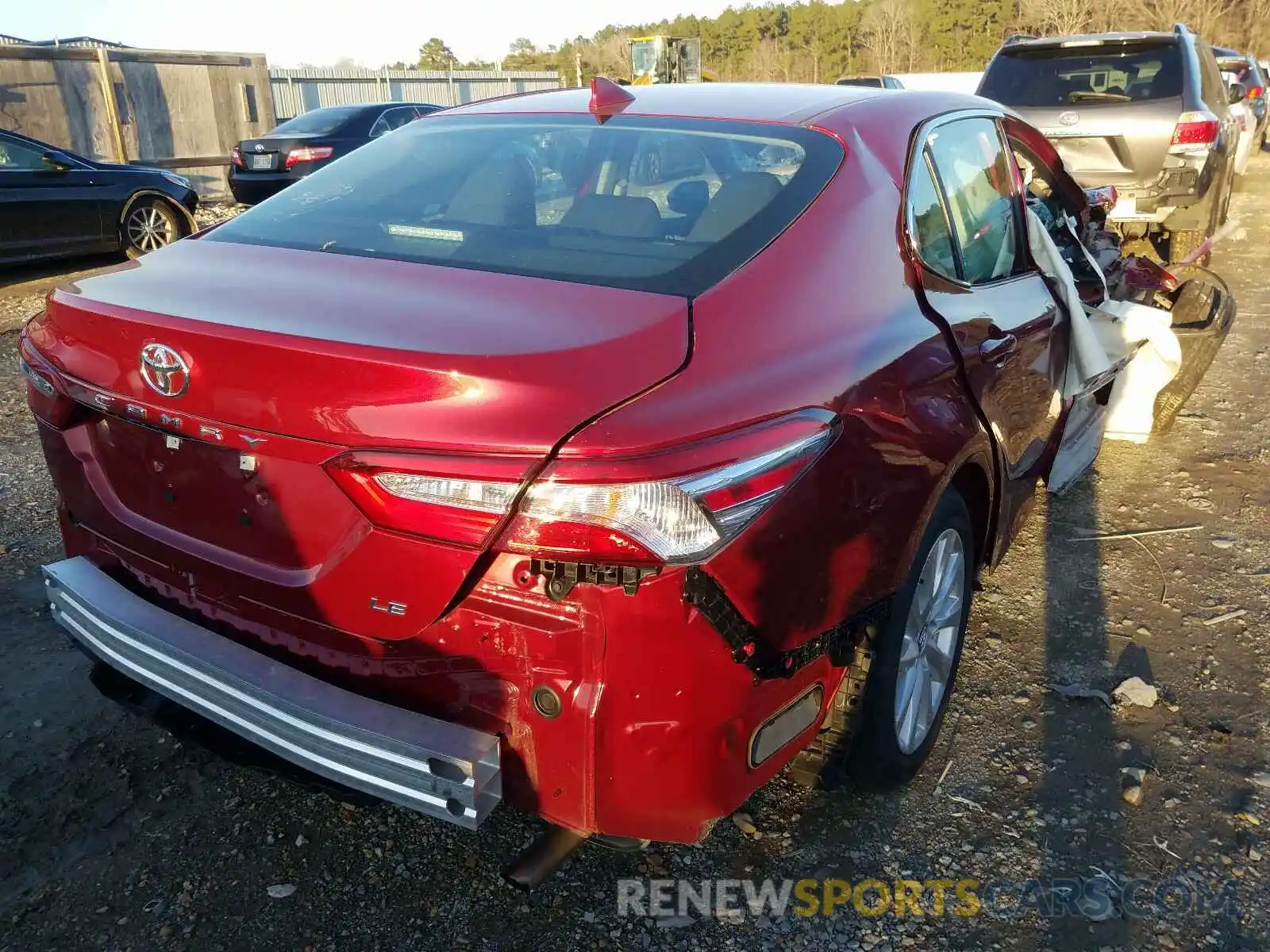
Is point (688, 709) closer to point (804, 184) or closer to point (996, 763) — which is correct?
point (804, 184)

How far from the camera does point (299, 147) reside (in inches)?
473

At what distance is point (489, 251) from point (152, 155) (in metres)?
17.3

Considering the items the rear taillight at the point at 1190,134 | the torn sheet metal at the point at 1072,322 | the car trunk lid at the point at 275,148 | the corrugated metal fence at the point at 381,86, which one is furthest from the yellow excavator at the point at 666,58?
the torn sheet metal at the point at 1072,322

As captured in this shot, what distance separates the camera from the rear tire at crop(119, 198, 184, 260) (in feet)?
32.0

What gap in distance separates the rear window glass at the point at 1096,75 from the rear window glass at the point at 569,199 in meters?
6.69

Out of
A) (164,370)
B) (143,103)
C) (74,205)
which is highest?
(143,103)

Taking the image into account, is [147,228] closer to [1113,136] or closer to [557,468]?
[1113,136]

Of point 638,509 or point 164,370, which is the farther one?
point 164,370

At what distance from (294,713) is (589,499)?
0.77 m

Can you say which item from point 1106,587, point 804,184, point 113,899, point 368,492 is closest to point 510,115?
point 804,184

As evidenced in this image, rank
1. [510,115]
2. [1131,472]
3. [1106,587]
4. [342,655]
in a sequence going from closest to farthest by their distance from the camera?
[342,655]
[510,115]
[1106,587]
[1131,472]

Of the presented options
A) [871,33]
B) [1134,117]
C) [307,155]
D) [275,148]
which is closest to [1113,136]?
[1134,117]

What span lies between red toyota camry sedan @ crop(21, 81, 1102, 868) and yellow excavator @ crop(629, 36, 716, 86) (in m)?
22.8

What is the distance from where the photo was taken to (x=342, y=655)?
194cm
